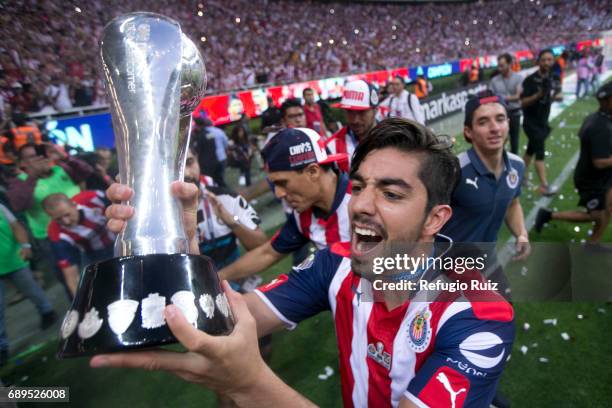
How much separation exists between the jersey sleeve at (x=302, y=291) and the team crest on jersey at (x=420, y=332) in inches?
18.2

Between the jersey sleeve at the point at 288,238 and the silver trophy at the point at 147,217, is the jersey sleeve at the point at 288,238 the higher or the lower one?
the lower one

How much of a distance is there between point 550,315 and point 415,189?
338 cm

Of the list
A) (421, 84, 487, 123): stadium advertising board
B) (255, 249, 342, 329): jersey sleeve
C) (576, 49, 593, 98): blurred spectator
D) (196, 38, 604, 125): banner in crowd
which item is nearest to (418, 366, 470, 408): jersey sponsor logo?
(255, 249, 342, 329): jersey sleeve

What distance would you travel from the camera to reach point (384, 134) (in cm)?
155

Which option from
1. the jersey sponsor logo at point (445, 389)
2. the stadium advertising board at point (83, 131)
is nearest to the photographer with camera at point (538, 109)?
the stadium advertising board at point (83, 131)

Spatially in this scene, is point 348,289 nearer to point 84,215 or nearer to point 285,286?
point 285,286

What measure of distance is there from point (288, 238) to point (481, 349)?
168 cm

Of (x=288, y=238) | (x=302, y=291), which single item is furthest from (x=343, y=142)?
(x=302, y=291)

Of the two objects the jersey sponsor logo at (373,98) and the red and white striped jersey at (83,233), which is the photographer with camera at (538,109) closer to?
the jersey sponsor logo at (373,98)

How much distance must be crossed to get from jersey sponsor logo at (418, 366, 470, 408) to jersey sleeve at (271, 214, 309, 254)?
5.46ft

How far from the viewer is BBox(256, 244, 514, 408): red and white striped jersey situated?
1.29 m

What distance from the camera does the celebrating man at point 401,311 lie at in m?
1.31

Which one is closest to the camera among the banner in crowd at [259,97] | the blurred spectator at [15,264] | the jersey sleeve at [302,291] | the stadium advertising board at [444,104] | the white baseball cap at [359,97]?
the jersey sleeve at [302,291]

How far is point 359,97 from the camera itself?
4492 mm
